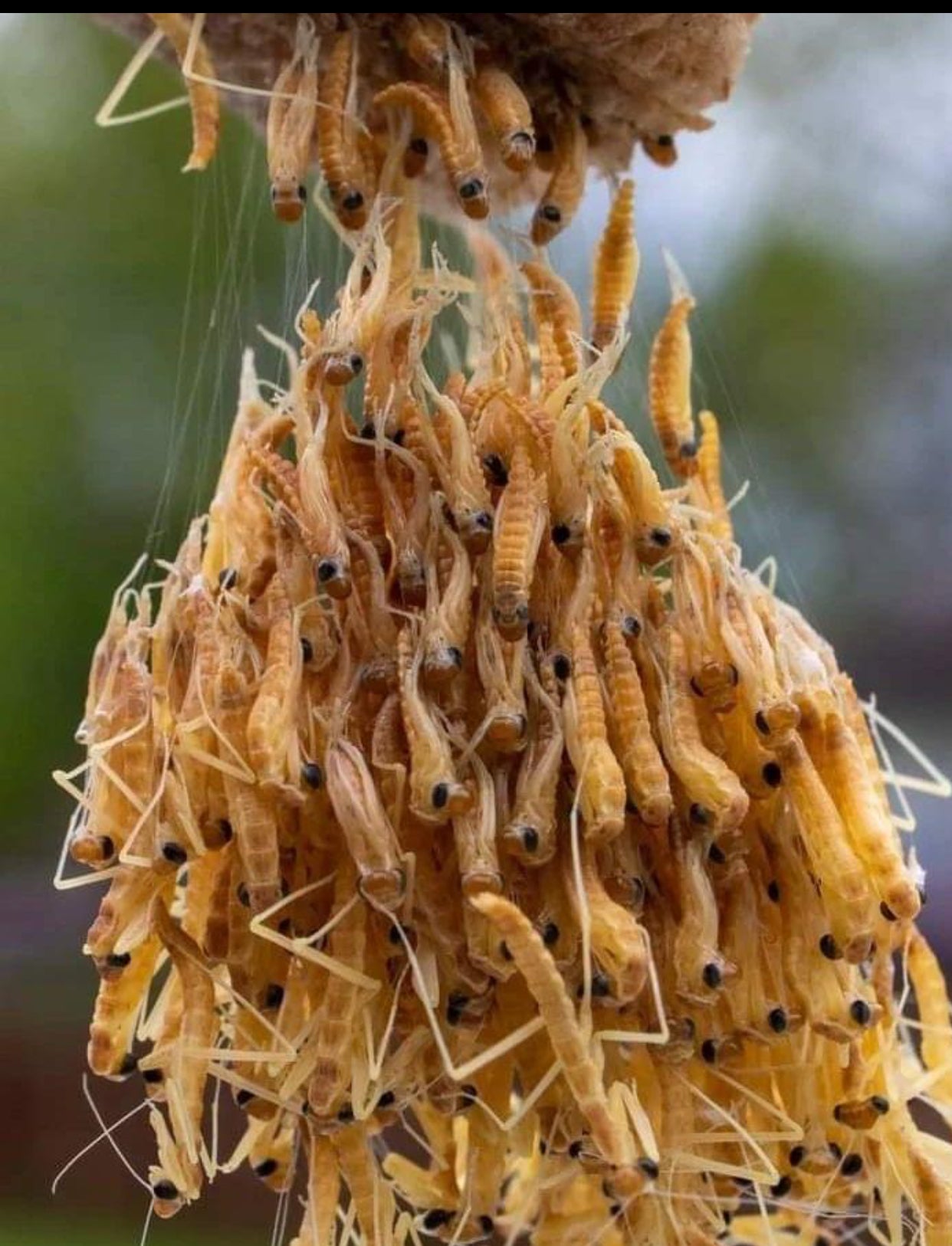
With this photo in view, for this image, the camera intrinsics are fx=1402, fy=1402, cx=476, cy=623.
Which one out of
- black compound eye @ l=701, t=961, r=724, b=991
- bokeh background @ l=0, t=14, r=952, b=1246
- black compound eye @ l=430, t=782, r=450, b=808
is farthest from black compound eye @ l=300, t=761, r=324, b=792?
bokeh background @ l=0, t=14, r=952, b=1246

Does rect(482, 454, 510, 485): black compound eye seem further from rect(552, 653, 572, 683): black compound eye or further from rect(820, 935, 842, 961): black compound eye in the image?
rect(820, 935, 842, 961): black compound eye

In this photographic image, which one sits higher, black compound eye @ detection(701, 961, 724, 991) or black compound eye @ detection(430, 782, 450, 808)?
black compound eye @ detection(430, 782, 450, 808)

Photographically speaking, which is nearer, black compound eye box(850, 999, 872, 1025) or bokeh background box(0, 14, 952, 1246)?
black compound eye box(850, 999, 872, 1025)

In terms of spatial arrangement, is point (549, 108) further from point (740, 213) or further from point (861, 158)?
point (861, 158)

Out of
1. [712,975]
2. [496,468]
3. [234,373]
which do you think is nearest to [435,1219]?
[712,975]

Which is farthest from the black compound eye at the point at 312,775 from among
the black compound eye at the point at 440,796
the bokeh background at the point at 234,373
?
the bokeh background at the point at 234,373

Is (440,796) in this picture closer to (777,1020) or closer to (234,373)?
(777,1020)
